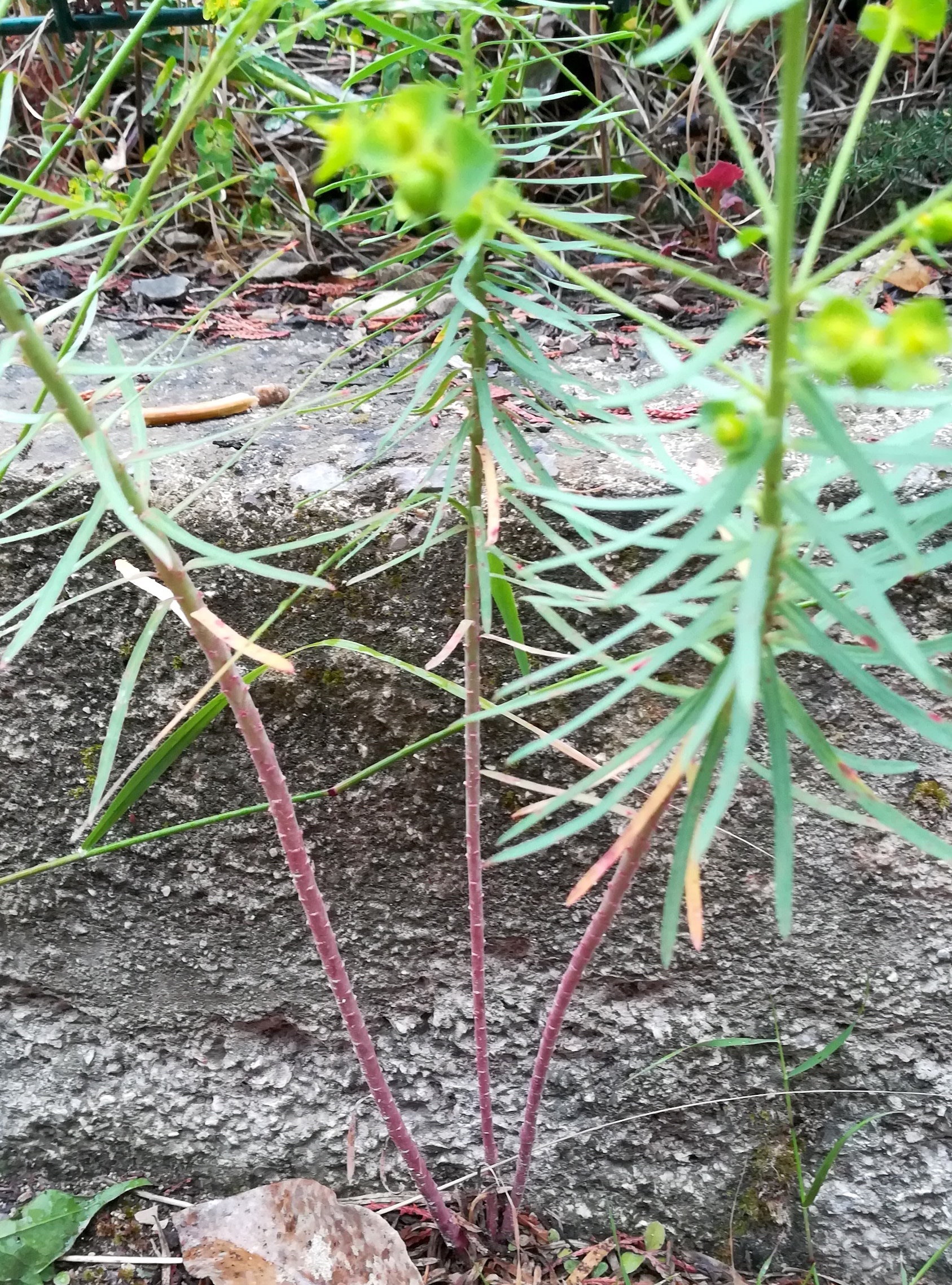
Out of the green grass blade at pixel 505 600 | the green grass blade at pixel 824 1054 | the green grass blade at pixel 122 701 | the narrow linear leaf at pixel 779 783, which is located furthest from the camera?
the green grass blade at pixel 824 1054

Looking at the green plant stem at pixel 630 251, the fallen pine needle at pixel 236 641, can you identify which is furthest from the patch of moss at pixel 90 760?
the green plant stem at pixel 630 251

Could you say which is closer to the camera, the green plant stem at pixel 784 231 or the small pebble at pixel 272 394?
the green plant stem at pixel 784 231

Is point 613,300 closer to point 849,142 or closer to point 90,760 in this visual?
point 849,142

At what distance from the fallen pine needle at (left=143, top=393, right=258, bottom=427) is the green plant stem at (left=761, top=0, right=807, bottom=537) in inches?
21.5

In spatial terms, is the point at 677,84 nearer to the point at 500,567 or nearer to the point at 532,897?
the point at 500,567

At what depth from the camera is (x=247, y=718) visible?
1.36ft

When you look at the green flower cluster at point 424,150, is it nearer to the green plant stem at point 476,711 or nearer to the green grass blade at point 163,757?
the green plant stem at point 476,711

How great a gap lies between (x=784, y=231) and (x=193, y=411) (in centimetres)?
56

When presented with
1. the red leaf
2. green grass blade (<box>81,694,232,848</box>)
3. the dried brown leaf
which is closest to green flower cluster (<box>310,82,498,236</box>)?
green grass blade (<box>81,694,232,848</box>)

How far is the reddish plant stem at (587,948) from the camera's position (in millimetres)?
358

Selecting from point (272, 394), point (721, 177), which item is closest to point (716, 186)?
point (721, 177)

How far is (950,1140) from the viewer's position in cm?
68

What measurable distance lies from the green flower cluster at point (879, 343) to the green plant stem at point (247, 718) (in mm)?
250

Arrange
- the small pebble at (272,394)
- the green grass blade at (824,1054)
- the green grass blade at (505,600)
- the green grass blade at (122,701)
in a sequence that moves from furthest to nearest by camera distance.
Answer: the small pebble at (272,394) < the green grass blade at (824,1054) < the green grass blade at (505,600) < the green grass blade at (122,701)
